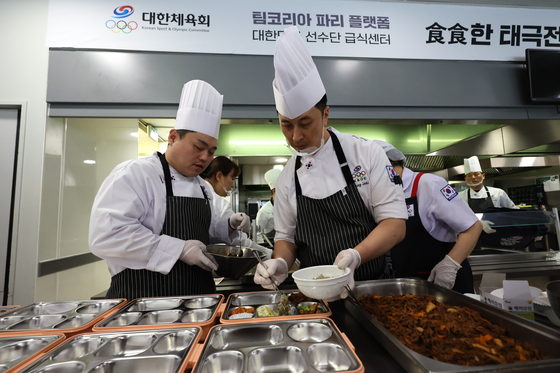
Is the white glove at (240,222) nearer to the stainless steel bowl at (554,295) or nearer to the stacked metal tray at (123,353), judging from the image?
the stacked metal tray at (123,353)

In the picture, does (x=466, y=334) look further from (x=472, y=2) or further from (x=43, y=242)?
(x=472, y=2)

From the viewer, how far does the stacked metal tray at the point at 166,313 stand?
0.97 m

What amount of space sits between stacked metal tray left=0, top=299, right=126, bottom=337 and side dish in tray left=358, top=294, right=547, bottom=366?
3.35 feet

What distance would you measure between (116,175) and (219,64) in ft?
4.35

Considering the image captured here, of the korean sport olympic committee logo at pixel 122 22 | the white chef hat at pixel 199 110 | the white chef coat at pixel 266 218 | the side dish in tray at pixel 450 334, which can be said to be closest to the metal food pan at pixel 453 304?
the side dish in tray at pixel 450 334

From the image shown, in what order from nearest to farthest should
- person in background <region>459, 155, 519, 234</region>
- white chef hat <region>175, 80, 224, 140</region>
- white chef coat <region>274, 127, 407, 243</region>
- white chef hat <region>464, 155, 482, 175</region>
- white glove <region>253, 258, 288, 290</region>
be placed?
white glove <region>253, 258, 288, 290</region> < white chef coat <region>274, 127, 407, 243</region> < white chef hat <region>175, 80, 224, 140</region> < white chef hat <region>464, 155, 482, 175</region> < person in background <region>459, 155, 519, 234</region>

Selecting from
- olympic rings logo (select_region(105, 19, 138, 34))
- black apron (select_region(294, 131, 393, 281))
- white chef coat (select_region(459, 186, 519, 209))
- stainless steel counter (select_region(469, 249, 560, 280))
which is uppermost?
olympic rings logo (select_region(105, 19, 138, 34))

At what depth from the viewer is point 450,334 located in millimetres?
795

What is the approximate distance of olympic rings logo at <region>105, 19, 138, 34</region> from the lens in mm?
2258

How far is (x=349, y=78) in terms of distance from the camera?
8.02 feet

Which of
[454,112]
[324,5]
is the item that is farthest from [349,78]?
[454,112]

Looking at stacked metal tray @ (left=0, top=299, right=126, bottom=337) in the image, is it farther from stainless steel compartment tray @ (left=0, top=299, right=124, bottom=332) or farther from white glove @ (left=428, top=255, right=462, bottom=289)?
white glove @ (left=428, top=255, right=462, bottom=289)

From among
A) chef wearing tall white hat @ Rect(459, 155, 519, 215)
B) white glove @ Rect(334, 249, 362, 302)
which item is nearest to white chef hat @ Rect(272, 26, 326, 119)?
white glove @ Rect(334, 249, 362, 302)

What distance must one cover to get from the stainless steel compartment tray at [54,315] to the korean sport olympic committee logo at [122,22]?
208 centimetres
